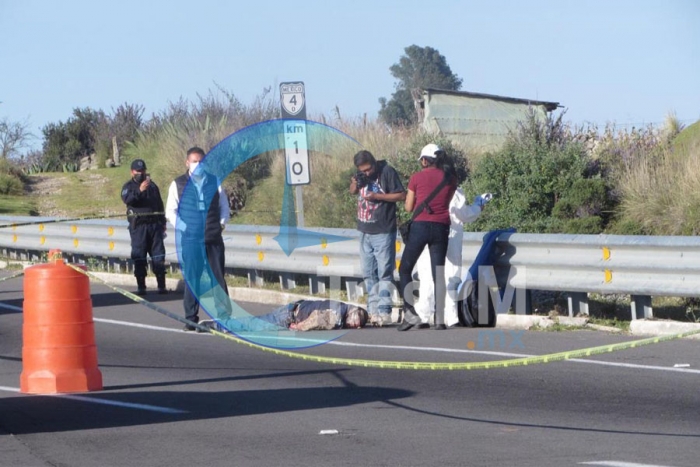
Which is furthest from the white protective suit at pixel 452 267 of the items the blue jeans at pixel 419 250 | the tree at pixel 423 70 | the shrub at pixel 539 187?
the tree at pixel 423 70

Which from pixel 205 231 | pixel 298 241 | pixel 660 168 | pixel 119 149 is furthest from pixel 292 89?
pixel 119 149

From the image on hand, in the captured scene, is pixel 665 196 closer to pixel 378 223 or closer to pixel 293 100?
pixel 293 100

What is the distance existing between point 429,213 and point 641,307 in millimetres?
2343

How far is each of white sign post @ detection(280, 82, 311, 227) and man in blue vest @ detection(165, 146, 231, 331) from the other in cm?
354

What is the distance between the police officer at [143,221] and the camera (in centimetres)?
1467

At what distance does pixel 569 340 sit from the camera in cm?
1041

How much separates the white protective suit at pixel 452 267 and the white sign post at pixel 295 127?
3954mm

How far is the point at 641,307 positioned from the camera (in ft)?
36.6

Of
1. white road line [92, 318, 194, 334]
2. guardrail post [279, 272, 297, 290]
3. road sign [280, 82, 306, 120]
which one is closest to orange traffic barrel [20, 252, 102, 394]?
white road line [92, 318, 194, 334]

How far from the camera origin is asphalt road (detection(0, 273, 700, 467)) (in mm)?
6117

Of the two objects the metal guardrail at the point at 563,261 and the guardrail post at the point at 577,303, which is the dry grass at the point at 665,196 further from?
the metal guardrail at the point at 563,261

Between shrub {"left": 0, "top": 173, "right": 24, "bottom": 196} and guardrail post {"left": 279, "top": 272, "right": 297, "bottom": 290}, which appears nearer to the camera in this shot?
guardrail post {"left": 279, "top": 272, "right": 297, "bottom": 290}

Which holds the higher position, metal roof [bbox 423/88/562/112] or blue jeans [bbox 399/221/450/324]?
metal roof [bbox 423/88/562/112]

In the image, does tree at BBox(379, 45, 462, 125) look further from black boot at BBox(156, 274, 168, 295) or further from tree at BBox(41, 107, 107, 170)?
black boot at BBox(156, 274, 168, 295)
